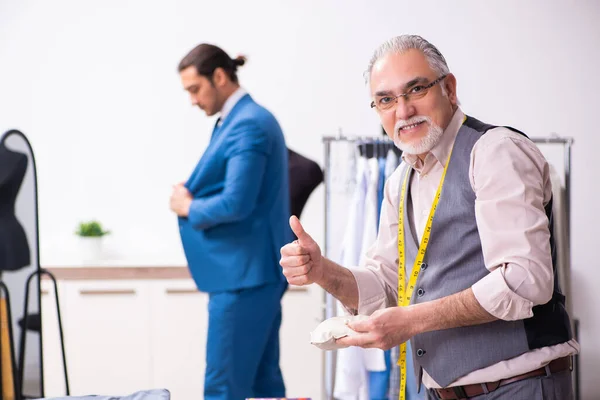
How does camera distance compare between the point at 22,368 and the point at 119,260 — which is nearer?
the point at 22,368

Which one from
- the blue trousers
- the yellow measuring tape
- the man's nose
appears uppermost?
the man's nose

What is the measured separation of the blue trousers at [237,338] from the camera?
2678 millimetres

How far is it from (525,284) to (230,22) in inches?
138

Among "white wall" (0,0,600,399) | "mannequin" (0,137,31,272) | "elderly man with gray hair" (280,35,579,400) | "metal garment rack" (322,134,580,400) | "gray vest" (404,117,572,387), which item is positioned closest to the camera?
"elderly man with gray hair" (280,35,579,400)

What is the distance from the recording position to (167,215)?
4426 mm

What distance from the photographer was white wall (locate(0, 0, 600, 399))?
4.38m

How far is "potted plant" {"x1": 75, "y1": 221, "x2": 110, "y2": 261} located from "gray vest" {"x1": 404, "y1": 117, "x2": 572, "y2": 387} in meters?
3.05

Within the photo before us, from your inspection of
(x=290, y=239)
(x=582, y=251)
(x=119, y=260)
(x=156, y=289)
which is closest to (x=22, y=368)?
(x=290, y=239)

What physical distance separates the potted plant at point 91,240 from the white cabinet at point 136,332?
0.88 feet

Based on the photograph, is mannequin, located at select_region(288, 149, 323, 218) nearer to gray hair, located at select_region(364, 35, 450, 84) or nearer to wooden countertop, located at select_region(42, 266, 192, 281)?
wooden countertop, located at select_region(42, 266, 192, 281)

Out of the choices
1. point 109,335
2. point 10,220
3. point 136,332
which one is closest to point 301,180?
point 136,332

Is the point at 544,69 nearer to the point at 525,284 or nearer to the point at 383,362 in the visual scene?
the point at 383,362

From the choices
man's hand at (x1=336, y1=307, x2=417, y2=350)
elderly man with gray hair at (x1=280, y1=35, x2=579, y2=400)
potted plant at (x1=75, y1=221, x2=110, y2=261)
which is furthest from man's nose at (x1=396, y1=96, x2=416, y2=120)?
potted plant at (x1=75, y1=221, x2=110, y2=261)

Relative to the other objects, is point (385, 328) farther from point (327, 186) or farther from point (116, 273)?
point (116, 273)
